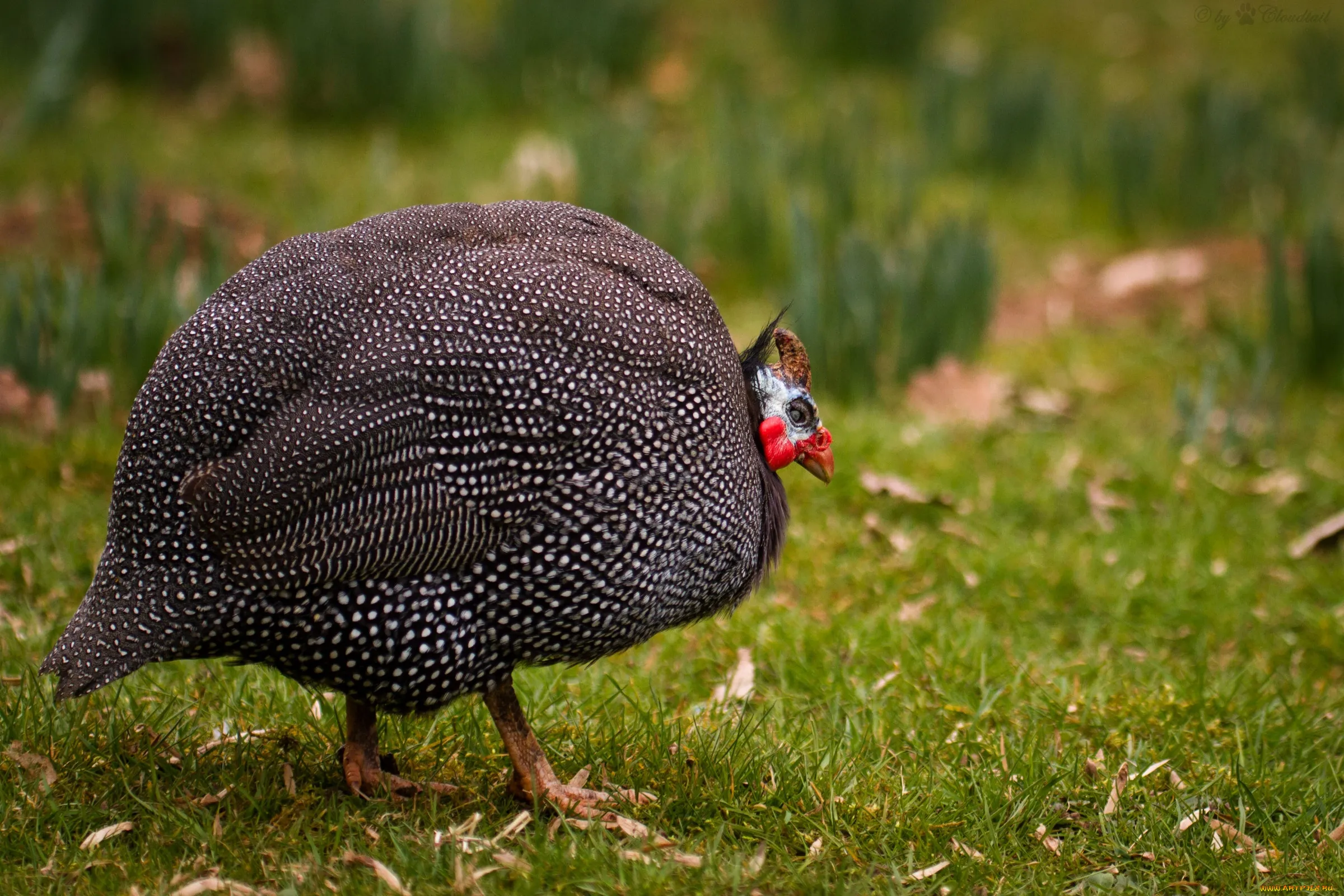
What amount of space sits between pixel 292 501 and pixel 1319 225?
4.08 meters

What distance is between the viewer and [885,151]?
6426 millimetres

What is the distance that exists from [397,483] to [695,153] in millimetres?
4310

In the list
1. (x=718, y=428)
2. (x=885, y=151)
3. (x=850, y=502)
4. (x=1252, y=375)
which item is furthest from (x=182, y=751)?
(x=885, y=151)

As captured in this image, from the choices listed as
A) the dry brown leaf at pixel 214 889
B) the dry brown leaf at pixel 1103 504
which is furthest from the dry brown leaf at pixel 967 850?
the dry brown leaf at pixel 1103 504

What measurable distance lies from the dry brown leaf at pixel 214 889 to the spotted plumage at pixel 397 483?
14.7 inches

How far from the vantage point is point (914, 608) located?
12.6 ft

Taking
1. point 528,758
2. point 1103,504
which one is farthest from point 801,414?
point 1103,504

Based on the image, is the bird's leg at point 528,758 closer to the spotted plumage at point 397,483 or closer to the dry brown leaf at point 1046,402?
the spotted plumage at point 397,483

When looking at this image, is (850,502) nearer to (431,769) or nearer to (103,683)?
(431,769)

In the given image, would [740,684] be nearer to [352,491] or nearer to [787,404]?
[787,404]

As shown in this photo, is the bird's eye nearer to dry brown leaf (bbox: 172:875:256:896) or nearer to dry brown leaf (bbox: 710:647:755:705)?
dry brown leaf (bbox: 710:647:755:705)

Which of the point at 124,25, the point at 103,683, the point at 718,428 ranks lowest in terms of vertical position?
the point at 103,683

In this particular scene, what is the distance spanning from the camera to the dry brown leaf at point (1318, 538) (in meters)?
4.19

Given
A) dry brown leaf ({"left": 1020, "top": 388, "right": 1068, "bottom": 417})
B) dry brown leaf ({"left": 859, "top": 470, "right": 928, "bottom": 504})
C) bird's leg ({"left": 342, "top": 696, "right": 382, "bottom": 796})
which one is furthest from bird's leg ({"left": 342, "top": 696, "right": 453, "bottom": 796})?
dry brown leaf ({"left": 1020, "top": 388, "right": 1068, "bottom": 417})
